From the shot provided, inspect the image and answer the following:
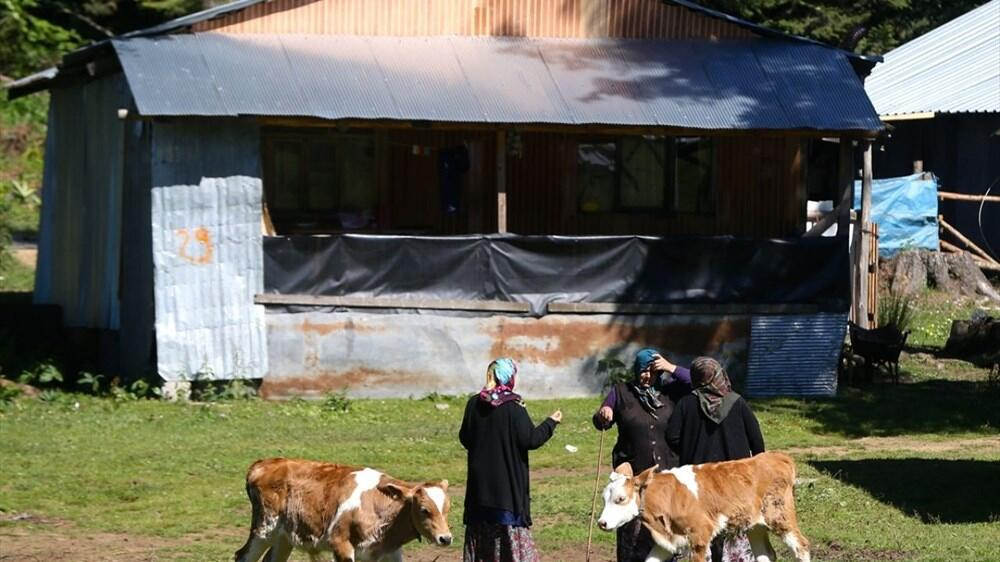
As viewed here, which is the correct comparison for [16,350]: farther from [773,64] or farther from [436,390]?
[773,64]

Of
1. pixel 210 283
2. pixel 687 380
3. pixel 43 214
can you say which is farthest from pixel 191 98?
pixel 687 380

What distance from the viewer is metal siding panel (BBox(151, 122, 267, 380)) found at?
66.2 ft

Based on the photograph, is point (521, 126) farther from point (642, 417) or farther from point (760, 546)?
point (760, 546)

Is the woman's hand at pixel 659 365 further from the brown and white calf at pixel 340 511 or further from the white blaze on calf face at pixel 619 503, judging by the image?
the brown and white calf at pixel 340 511

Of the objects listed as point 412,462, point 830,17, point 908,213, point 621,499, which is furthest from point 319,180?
point 830,17

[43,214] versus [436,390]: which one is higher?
[43,214]

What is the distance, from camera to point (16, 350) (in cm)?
2267

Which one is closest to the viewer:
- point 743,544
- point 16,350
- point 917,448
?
point 743,544

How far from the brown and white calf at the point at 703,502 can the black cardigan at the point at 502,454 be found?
688mm

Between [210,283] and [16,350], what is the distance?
3.89m

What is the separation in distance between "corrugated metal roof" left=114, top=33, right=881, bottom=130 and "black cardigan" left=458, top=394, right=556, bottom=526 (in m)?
10.0

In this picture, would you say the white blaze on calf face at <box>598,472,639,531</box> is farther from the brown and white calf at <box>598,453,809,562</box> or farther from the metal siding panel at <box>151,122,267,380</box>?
the metal siding panel at <box>151,122,267,380</box>

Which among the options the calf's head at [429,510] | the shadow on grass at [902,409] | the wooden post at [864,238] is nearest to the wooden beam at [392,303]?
the shadow on grass at [902,409]

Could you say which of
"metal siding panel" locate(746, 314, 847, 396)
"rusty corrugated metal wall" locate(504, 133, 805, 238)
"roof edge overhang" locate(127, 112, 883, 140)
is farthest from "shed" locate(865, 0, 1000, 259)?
"roof edge overhang" locate(127, 112, 883, 140)
